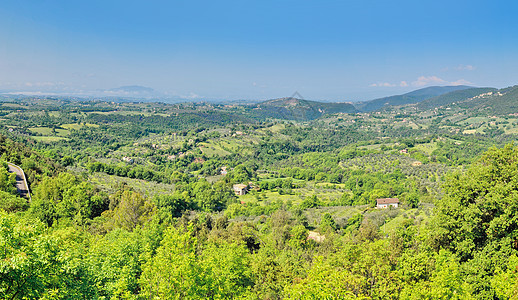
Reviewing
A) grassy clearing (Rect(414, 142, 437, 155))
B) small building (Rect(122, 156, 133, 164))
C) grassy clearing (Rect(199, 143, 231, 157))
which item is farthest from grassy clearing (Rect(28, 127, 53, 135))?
grassy clearing (Rect(414, 142, 437, 155))

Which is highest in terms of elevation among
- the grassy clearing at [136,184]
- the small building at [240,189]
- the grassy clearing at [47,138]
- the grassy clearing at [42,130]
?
the grassy clearing at [42,130]

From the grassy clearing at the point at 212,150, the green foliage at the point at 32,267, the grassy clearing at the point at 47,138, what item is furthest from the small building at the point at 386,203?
the grassy clearing at the point at 47,138

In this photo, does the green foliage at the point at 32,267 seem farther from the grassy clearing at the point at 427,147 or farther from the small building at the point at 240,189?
the grassy clearing at the point at 427,147

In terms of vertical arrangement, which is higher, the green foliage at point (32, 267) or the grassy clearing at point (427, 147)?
the green foliage at point (32, 267)

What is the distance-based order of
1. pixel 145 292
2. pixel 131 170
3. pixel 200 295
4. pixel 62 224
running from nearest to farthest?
1. pixel 145 292
2. pixel 200 295
3. pixel 62 224
4. pixel 131 170

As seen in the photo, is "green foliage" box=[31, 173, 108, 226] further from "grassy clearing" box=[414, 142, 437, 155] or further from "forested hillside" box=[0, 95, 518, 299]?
"grassy clearing" box=[414, 142, 437, 155]

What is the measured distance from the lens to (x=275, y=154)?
5837 inches

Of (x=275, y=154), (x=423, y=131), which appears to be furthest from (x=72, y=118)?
(x=423, y=131)

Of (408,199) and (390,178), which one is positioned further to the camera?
(390,178)

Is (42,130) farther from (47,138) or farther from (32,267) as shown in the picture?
(32,267)

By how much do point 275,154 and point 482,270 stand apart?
132198mm

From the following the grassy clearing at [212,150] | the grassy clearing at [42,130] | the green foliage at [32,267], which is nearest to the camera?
the green foliage at [32,267]

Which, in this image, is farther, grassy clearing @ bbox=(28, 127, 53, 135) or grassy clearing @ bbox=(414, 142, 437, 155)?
grassy clearing @ bbox=(28, 127, 53, 135)

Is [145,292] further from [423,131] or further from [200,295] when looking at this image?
[423,131]
